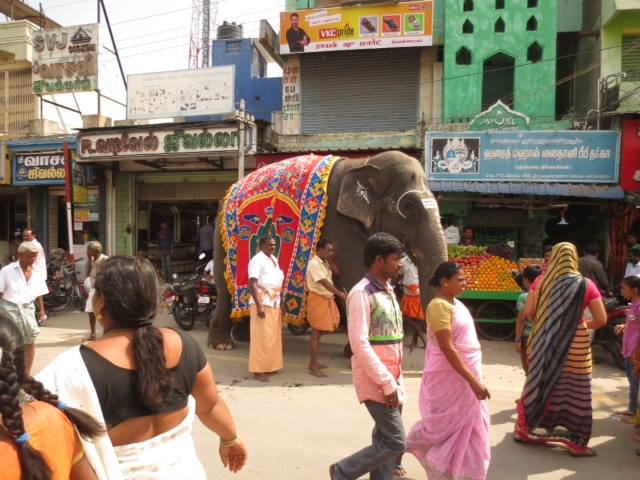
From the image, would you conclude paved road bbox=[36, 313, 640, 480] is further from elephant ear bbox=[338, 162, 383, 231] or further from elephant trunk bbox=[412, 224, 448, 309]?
elephant ear bbox=[338, 162, 383, 231]

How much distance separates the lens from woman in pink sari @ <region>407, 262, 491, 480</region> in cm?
292

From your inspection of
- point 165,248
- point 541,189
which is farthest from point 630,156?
point 165,248

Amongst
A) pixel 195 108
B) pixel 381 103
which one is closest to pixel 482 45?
pixel 381 103

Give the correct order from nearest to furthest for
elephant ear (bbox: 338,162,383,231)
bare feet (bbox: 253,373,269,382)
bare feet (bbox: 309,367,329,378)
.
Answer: bare feet (bbox: 253,373,269,382) < bare feet (bbox: 309,367,329,378) < elephant ear (bbox: 338,162,383,231)

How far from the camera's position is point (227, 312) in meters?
7.08

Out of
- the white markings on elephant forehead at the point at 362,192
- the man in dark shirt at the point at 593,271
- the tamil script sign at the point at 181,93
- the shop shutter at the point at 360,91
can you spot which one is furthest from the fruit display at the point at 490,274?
the tamil script sign at the point at 181,93

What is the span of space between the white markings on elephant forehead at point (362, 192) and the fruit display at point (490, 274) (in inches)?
97.1

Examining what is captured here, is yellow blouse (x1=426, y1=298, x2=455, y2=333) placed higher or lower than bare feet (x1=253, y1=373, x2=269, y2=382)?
higher

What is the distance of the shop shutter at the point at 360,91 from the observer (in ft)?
44.1

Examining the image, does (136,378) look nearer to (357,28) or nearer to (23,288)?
(23,288)

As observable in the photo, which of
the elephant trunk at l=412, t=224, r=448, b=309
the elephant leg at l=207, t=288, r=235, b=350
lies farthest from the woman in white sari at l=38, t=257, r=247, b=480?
the elephant leg at l=207, t=288, r=235, b=350

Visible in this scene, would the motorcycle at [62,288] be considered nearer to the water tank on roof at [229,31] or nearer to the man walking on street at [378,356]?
the man walking on street at [378,356]

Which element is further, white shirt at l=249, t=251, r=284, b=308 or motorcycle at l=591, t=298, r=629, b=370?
motorcycle at l=591, t=298, r=629, b=370

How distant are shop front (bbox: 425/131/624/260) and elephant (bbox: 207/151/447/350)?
375 cm
